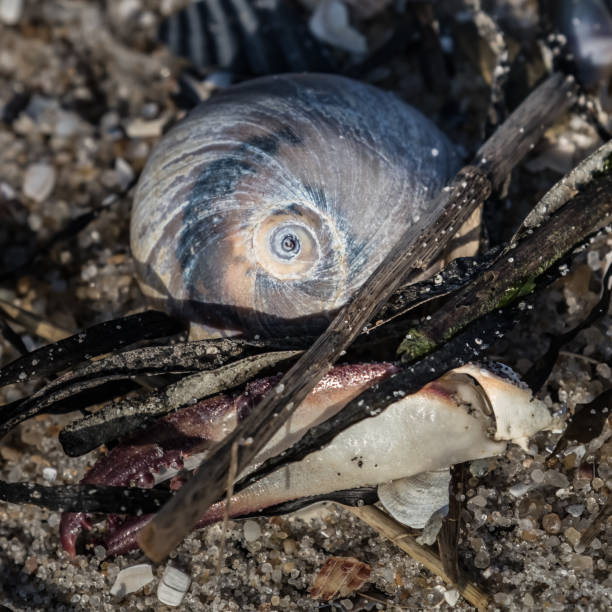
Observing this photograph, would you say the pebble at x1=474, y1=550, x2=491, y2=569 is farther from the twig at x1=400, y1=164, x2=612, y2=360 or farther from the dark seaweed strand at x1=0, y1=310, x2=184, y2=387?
the dark seaweed strand at x1=0, y1=310, x2=184, y2=387

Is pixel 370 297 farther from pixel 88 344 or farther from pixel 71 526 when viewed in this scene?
pixel 71 526

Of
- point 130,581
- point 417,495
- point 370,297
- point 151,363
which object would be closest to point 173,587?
point 130,581

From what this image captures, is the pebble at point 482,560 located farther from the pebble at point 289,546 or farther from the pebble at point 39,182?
the pebble at point 39,182

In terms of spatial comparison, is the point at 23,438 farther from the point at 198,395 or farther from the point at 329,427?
the point at 329,427

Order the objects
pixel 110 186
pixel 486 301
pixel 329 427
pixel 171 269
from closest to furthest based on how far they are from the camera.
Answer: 1. pixel 329 427
2. pixel 486 301
3. pixel 171 269
4. pixel 110 186

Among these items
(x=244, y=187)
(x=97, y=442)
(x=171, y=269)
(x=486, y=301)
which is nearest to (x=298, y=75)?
(x=244, y=187)
